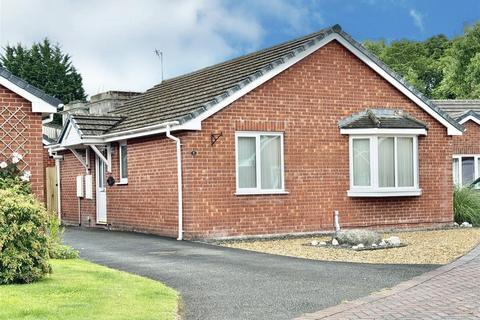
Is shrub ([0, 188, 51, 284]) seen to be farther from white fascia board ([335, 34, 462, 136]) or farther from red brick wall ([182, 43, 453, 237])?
white fascia board ([335, 34, 462, 136])

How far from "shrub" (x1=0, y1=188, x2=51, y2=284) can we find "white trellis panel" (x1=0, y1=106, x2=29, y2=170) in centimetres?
537

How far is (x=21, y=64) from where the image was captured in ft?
210

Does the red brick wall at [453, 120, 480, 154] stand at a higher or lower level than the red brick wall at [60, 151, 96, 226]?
higher

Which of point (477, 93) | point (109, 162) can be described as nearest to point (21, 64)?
point (477, 93)

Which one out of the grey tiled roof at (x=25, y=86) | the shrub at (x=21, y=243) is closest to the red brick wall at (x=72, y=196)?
the grey tiled roof at (x=25, y=86)

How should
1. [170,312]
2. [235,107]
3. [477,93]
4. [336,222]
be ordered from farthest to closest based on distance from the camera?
1. [477,93]
2. [336,222]
3. [235,107]
4. [170,312]

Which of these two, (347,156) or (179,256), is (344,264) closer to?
(179,256)

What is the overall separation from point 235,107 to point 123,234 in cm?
494

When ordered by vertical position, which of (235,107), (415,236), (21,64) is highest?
(21,64)

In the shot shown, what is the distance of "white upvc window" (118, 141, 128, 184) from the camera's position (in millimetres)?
21969

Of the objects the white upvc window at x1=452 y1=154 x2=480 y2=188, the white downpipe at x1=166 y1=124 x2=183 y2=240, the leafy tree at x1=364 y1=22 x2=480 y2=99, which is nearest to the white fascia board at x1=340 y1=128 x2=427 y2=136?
the white downpipe at x1=166 y1=124 x2=183 y2=240

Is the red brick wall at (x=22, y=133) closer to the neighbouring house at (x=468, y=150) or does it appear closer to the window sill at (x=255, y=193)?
the window sill at (x=255, y=193)

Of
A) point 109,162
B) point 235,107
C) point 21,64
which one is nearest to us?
point 235,107

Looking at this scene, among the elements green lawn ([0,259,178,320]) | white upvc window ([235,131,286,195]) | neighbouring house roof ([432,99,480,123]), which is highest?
neighbouring house roof ([432,99,480,123])
